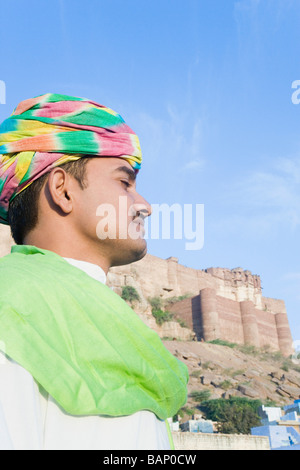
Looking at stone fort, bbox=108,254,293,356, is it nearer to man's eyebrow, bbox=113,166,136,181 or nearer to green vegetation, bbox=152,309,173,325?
green vegetation, bbox=152,309,173,325

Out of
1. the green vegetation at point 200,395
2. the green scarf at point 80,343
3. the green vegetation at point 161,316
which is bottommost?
the green scarf at point 80,343

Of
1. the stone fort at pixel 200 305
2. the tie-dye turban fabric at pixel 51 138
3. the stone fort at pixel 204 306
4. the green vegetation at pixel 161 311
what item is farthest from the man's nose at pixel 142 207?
the green vegetation at pixel 161 311

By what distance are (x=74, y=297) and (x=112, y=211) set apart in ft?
1.13

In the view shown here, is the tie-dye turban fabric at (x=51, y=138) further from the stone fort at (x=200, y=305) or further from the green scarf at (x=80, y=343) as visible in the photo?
the stone fort at (x=200, y=305)

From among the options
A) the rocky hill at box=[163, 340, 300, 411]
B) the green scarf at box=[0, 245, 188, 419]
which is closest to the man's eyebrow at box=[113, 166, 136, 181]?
the green scarf at box=[0, 245, 188, 419]

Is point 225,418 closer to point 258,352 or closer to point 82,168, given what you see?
point 258,352

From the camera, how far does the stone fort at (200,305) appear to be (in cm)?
2941

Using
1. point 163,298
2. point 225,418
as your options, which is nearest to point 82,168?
point 225,418

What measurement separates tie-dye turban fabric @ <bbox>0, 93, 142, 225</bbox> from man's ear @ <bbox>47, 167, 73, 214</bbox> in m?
0.02

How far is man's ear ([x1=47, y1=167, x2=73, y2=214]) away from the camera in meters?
1.14

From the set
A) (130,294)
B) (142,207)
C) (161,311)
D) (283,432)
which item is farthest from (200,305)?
(142,207)

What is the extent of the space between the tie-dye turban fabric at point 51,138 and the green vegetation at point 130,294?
26.9 meters

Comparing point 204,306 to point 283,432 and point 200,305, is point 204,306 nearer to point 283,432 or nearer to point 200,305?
point 200,305

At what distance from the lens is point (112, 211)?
115 cm
